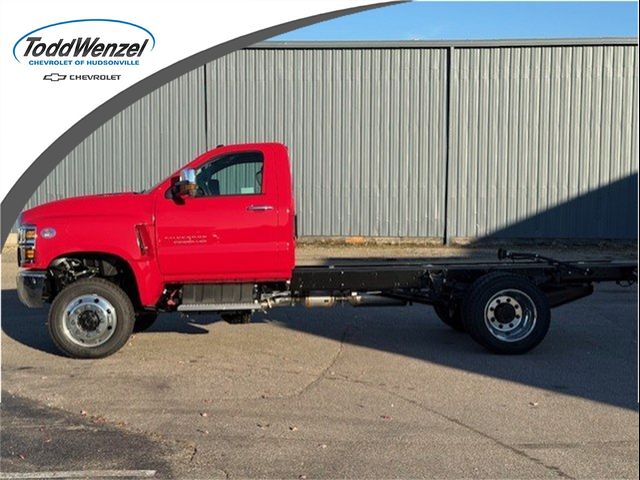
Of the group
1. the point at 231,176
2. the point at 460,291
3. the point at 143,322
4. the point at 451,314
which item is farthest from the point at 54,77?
the point at 460,291

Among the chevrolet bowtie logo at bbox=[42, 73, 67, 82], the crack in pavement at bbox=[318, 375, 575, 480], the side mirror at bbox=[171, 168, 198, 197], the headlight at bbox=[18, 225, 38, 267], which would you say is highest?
the chevrolet bowtie logo at bbox=[42, 73, 67, 82]

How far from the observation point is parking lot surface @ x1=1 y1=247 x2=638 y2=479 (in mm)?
5402

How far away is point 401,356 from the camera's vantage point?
8.57m

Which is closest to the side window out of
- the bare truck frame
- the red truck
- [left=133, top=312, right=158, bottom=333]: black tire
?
the red truck

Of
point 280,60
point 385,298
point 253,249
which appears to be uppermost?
point 280,60

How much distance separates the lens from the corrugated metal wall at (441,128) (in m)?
18.8

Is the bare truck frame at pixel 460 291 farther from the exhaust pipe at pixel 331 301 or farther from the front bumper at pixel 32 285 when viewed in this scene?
the front bumper at pixel 32 285

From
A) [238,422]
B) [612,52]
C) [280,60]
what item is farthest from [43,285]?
[612,52]

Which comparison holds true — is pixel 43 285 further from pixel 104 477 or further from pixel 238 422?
pixel 104 477

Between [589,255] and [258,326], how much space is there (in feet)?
33.4

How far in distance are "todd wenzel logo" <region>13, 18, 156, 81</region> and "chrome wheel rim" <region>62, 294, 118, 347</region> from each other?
11.6 meters

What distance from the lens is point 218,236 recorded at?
8.34m

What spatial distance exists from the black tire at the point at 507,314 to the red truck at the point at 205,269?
0.01 meters

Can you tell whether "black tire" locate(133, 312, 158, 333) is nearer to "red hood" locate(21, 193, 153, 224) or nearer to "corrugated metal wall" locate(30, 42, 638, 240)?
"red hood" locate(21, 193, 153, 224)
